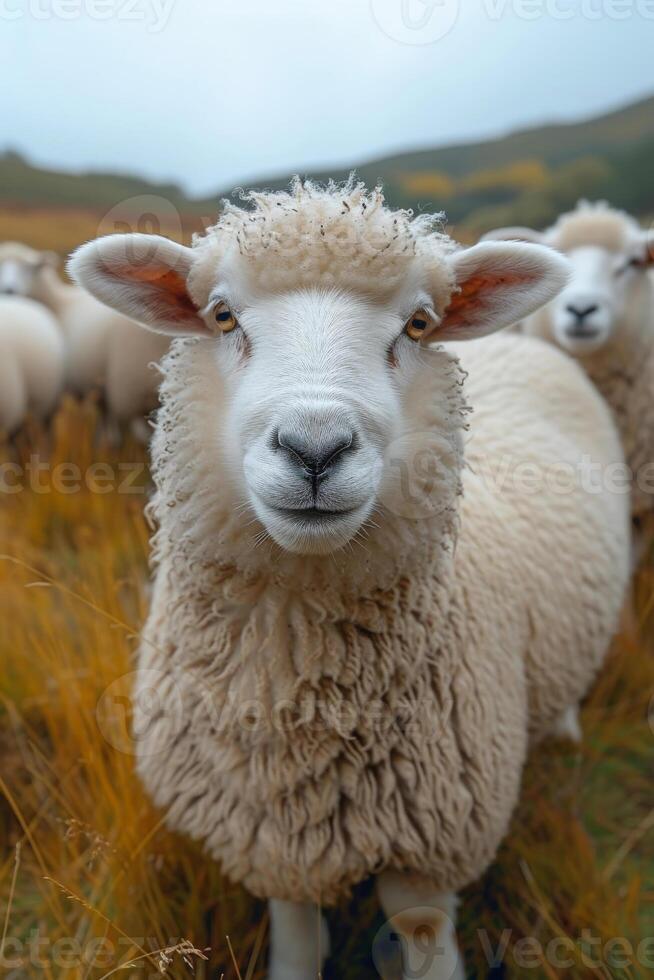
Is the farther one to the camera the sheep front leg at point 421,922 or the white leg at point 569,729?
the white leg at point 569,729

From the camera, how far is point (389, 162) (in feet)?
21.8

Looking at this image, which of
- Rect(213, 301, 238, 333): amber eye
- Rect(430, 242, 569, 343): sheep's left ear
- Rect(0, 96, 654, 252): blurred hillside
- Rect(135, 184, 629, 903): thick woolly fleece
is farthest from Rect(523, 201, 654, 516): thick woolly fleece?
Rect(0, 96, 654, 252): blurred hillside

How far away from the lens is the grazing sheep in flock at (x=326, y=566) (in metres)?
1.21

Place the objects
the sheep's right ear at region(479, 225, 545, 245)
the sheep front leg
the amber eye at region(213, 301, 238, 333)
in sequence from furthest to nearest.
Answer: the sheep's right ear at region(479, 225, 545, 245) → the sheep front leg → the amber eye at region(213, 301, 238, 333)

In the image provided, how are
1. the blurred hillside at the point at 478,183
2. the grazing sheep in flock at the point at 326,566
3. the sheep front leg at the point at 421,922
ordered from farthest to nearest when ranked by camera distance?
the blurred hillside at the point at 478,183 < the sheep front leg at the point at 421,922 < the grazing sheep in flock at the point at 326,566

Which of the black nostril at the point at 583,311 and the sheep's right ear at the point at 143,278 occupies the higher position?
the black nostril at the point at 583,311

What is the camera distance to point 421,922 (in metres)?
1.68

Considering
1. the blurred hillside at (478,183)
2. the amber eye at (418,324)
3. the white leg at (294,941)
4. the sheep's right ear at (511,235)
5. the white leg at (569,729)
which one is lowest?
the white leg at (294,941)

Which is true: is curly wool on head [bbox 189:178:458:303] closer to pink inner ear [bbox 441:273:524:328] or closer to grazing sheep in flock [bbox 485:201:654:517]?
pink inner ear [bbox 441:273:524:328]

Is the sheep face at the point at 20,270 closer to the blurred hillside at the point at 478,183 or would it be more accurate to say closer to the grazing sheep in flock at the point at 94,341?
the grazing sheep in flock at the point at 94,341

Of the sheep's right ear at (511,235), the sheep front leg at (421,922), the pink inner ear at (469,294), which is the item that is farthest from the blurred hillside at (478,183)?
the sheep front leg at (421,922)

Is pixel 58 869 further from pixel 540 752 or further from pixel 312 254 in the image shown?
pixel 312 254


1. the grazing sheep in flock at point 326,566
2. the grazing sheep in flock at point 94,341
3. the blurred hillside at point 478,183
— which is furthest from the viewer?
the blurred hillside at point 478,183

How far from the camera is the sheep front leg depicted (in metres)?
1.64
